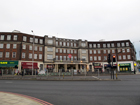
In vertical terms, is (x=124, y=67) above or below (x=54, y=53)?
below

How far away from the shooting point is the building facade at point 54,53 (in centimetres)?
3762

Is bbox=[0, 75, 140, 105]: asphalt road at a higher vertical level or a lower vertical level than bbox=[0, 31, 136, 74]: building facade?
lower

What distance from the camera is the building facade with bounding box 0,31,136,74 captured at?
123 feet

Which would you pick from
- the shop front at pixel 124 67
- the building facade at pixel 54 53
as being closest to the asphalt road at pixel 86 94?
the building facade at pixel 54 53

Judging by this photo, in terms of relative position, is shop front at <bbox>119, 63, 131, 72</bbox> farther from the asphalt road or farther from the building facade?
the asphalt road

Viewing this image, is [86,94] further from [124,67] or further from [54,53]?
[124,67]

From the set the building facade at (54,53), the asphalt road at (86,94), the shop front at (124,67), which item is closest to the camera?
the asphalt road at (86,94)

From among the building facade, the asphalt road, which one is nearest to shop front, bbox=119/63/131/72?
the building facade

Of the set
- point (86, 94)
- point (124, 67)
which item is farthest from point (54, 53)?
point (86, 94)

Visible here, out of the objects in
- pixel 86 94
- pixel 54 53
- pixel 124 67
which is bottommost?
pixel 86 94

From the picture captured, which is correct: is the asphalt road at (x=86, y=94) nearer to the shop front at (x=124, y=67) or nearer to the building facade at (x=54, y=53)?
the building facade at (x=54, y=53)

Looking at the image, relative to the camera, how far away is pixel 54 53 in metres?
45.1

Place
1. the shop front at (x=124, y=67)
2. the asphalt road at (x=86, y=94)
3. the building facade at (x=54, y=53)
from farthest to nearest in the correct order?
the shop front at (x=124, y=67), the building facade at (x=54, y=53), the asphalt road at (x=86, y=94)

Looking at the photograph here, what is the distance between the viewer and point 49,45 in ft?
146
